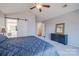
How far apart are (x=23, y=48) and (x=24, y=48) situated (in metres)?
0.02

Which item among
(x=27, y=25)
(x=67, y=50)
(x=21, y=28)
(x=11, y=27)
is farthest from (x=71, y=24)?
(x=11, y=27)

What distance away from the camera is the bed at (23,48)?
2076 mm

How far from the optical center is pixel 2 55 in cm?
211

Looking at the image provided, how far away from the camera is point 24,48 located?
210cm

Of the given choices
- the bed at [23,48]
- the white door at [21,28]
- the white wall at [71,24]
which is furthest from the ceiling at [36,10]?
the bed at [23,48]

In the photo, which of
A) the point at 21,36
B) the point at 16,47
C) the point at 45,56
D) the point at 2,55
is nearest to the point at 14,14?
the point at 21,36

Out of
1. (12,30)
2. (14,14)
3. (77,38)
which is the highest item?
(14,14)

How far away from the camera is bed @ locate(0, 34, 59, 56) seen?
2.08 metres

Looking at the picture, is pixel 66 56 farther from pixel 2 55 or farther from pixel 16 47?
pixel 2 55

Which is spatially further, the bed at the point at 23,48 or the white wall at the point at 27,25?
the white wall at the point at 27,25

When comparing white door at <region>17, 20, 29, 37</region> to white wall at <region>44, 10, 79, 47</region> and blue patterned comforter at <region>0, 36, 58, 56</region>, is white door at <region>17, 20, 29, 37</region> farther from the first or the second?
white wall at <region>44, 10, 79, 47</region>

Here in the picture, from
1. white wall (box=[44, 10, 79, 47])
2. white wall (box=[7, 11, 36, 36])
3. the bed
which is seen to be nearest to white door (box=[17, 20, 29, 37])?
white wall (box=[7, 11, 36, 36])

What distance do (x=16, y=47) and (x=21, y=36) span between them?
29cm

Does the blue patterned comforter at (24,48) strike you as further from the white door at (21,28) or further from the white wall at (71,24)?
the white wall at (71,24)
